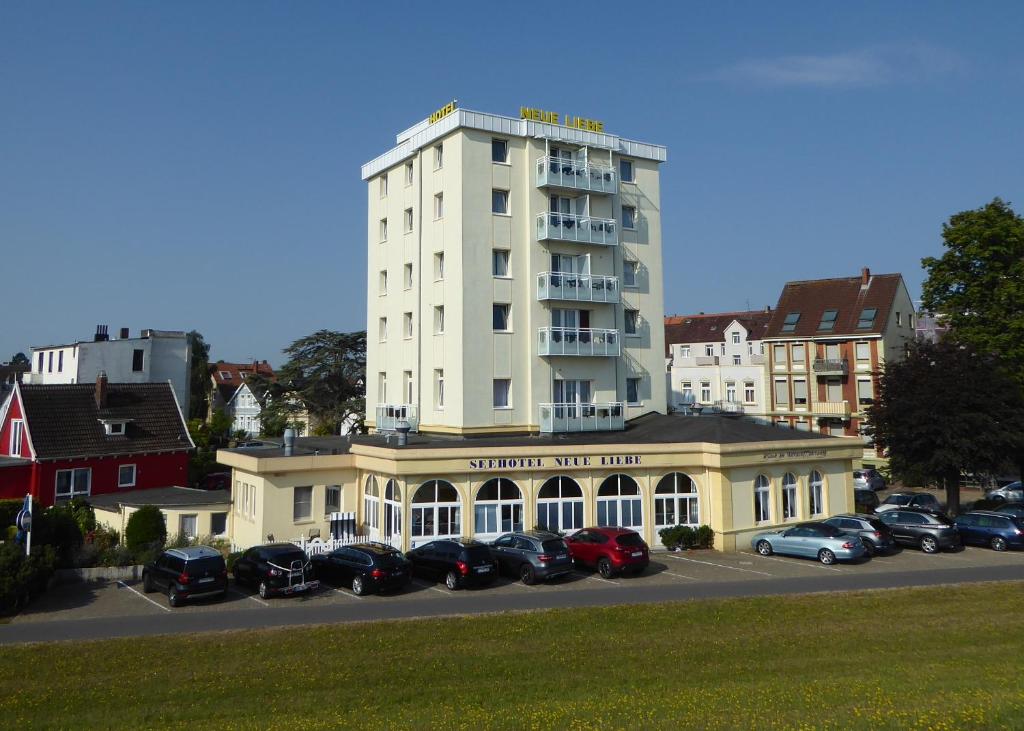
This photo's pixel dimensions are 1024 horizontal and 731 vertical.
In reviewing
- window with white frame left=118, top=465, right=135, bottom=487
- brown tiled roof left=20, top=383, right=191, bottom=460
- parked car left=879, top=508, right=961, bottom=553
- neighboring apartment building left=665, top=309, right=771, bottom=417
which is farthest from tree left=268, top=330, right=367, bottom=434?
parked car left=879, top=508, right=961, bottom=553

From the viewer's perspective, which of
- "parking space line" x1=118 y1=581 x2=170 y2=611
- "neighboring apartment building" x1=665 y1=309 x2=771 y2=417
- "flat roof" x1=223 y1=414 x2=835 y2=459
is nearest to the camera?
"parking space line" x1=118 y1=581 x2=170 y2=611

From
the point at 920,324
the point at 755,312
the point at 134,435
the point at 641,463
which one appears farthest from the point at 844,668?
the point at 920,324

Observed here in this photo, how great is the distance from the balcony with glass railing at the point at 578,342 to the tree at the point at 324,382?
2915 cm

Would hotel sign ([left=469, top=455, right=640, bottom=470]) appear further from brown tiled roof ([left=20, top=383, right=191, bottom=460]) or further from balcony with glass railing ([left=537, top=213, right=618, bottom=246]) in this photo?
brown tiled roof ([left=20, top=383, right=191, bottom=460])

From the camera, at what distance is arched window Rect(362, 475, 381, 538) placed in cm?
3092

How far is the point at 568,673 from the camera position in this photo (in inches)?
616

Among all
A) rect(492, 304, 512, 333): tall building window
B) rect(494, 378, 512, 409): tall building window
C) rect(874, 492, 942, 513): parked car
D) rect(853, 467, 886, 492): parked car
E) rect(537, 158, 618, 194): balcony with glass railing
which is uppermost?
rect(537, 158, 618, 194): balcony with glass railing

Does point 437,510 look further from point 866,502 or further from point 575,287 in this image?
point 866,502

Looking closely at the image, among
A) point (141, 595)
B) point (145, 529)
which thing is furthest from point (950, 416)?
point (145, 529)

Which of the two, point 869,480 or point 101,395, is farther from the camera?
point 869,480

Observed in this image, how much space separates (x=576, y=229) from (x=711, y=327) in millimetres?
42602

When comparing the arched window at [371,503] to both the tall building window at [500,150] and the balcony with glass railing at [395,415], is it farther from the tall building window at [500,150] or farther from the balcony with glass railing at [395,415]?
the tall building window at [500,150]

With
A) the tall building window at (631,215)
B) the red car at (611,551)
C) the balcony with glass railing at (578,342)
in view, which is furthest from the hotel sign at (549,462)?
the tall building window at (631,215)

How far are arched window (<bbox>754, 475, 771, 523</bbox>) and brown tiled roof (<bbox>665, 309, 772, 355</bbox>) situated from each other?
41.2m
